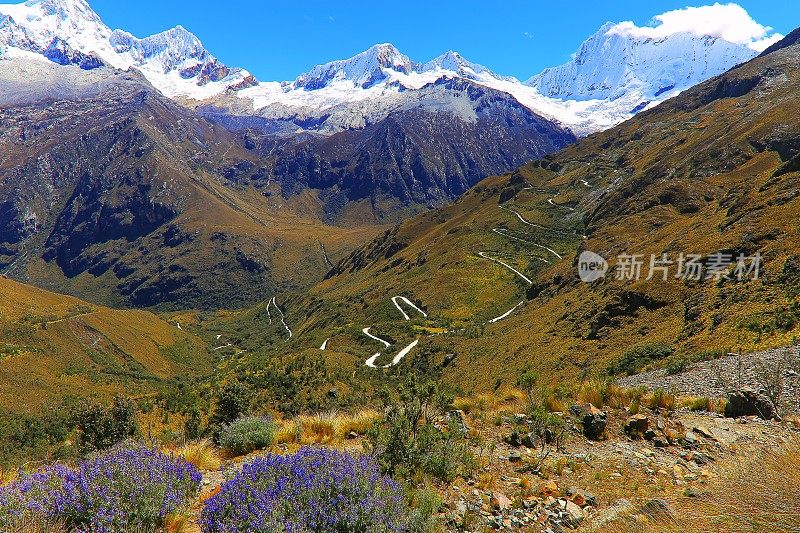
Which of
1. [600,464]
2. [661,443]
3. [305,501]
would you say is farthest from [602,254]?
[305,501]

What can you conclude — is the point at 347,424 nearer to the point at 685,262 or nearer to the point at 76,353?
the point at 685,262

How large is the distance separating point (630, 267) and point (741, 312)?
26092mm

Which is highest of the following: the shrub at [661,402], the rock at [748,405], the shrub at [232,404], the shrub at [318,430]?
the rock at [748,405]

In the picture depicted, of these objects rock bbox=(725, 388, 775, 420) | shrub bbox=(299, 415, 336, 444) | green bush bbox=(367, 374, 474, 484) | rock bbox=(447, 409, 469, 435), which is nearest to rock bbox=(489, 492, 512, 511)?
green bush bbox=(367, 374, 474, 484)

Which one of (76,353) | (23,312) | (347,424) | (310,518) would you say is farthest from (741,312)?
(23,312)

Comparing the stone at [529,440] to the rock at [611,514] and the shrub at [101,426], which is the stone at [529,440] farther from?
the shrub at [101,426]

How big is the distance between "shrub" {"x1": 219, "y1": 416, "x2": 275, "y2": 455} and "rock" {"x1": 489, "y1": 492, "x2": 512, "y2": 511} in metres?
4.90

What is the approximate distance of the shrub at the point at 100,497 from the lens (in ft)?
15.8

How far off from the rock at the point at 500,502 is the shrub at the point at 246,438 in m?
4.90

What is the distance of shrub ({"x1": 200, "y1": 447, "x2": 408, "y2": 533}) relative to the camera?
16.1 ft

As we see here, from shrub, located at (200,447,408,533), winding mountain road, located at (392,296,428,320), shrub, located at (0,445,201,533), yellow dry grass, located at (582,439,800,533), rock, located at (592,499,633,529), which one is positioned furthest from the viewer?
winding mountain road, located at (392,296,428,320)

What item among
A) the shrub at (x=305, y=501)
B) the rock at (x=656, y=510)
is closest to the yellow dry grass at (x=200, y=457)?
the shrub at (x=305, y=501)

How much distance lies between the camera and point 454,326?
269ft

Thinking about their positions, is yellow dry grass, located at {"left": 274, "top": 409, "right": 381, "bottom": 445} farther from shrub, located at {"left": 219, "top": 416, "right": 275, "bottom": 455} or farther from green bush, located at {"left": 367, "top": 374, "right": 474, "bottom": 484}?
green bush, located at {"left": 367, "top": 374, "right": 474, "bottom": 484}
